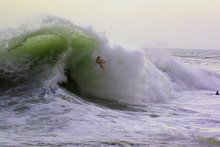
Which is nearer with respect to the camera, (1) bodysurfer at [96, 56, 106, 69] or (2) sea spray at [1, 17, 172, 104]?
(2) sea spray at [1, 17, 172, 104]

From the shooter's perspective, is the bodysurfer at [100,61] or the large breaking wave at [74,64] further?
the bodysurfer at [100,61]

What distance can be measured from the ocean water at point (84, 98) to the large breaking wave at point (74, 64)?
1.2 inches

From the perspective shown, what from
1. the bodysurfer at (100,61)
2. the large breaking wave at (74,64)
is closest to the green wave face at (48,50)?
the large breaking wave at (74,64)

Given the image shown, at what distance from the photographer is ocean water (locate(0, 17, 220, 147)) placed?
7.25 metres

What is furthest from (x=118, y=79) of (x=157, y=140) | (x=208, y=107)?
(x=157, y=140)

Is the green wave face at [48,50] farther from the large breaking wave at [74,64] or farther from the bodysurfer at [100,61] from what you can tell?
the bodysurfer at [100,61]

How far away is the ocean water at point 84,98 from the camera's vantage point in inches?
285

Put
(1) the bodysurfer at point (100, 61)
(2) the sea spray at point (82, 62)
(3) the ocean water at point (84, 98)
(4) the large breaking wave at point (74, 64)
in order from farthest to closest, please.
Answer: (1) the bodysurfer at point (100, 61) < (2) the sea spray at point (82, 62) < (4) the large breaking wave at point (74, 64) < (3) the ocean water at point (84, 98)

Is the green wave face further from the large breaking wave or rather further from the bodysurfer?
the bodysurfer

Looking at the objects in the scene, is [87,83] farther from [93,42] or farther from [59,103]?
[59,103]

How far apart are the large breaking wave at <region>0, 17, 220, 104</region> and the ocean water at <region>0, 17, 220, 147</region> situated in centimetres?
3

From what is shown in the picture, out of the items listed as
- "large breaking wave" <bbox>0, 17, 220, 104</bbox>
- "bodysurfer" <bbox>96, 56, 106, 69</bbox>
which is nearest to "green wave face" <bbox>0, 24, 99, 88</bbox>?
"large breaking wave" <bbox>0, 17, 220, 104</bbox>

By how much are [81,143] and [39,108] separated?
274cm

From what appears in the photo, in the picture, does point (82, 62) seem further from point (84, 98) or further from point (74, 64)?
point (84, 98)
